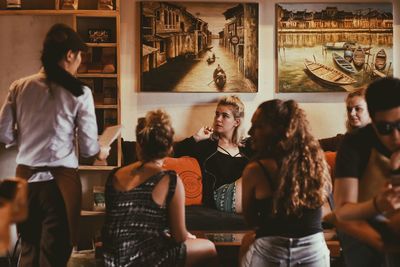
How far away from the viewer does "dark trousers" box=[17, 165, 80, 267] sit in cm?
351

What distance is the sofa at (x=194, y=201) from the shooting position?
4754 mm

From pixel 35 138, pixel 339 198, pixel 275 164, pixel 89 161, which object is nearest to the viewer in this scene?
pixel 339 198

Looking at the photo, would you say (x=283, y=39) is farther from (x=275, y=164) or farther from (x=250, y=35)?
(x=275, y=164)

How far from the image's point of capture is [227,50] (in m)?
5.68

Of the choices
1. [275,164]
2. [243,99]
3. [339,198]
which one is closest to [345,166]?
[339,198]

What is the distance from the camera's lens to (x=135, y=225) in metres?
3.25

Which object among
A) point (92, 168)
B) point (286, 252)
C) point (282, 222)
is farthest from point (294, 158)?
point (92, 168)

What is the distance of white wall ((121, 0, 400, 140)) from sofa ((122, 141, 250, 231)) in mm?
360

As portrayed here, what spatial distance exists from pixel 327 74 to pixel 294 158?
292 centimetres

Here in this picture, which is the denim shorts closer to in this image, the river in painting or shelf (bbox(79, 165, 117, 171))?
shelf (bbox(79, 165, 117, 171))

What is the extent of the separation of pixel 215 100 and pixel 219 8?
79cm

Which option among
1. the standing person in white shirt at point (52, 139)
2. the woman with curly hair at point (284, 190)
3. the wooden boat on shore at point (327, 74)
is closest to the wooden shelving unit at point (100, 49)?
the wooden boat on shore at point (327, 74)

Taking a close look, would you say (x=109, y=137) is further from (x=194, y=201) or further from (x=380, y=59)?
(x=380, y=59)

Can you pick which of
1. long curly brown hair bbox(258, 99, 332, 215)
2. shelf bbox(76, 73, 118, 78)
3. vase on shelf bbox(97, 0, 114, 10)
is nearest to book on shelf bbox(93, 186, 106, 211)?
shelf bbox(76, 73, 118, 78)
